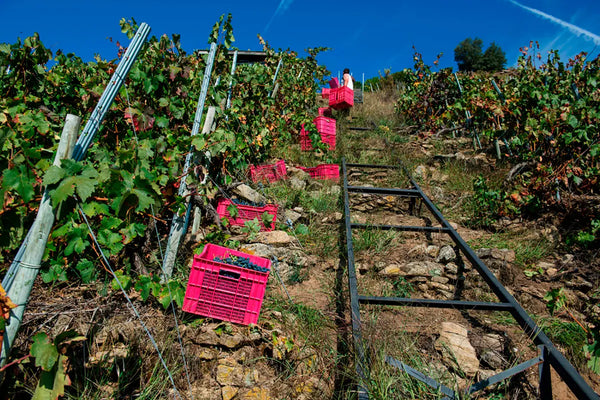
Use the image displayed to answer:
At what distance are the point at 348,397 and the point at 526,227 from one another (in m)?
3.29

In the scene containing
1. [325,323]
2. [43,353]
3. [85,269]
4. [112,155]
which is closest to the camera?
[43,353]

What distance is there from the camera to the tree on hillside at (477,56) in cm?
3881

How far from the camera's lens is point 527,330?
6.57ft

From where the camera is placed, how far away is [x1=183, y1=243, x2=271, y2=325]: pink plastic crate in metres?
2.14

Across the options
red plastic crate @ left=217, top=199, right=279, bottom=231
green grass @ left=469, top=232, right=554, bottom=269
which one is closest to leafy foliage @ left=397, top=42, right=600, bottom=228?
green grass @ left=469, top=232, right=554, bottom=269

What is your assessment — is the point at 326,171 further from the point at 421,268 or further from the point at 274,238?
the point at 421,268

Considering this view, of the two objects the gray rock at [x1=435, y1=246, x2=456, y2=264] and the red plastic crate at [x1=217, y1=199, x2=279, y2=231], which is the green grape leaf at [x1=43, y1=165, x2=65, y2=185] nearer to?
the red plastic crate at [x1=217, y1=199, x2=279, y2=231]

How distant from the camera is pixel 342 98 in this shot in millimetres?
8852

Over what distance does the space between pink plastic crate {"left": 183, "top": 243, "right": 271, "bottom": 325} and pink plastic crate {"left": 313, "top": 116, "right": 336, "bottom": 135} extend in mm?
4598

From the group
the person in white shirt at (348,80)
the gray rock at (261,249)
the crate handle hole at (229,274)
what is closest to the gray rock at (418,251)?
the gray rock at (261,249)

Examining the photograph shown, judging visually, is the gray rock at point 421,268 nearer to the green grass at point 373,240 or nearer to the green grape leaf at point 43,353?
the green grass at point 373,240

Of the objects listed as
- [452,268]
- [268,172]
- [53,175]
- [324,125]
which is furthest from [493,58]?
[53,175]

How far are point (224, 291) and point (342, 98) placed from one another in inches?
296

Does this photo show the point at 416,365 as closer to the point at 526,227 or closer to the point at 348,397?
the point at 348,397
